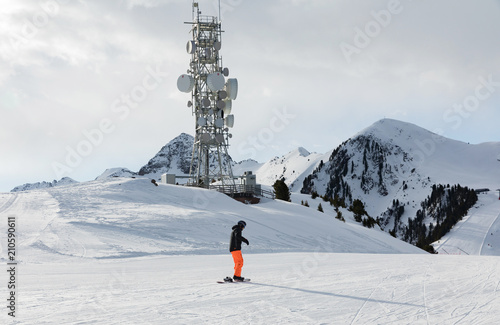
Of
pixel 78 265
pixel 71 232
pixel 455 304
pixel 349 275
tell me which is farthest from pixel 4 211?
pixel 455 304

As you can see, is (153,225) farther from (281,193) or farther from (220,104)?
(220,104)

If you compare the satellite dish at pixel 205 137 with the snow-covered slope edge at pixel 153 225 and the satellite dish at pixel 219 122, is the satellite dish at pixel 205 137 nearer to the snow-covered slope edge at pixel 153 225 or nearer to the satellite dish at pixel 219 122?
the satellite dish at pixel 219 122

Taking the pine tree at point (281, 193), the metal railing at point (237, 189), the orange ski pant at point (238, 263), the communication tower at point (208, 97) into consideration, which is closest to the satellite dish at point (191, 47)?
the communication tower at point (208, 97)

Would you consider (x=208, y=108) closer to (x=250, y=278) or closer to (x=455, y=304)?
(x=250, y=278)

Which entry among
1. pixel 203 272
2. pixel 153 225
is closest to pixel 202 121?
pixel 153 225

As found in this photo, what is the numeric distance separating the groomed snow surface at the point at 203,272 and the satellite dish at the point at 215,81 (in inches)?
666

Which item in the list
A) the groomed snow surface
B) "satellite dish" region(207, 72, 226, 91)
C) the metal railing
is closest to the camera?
the groomed snow surface

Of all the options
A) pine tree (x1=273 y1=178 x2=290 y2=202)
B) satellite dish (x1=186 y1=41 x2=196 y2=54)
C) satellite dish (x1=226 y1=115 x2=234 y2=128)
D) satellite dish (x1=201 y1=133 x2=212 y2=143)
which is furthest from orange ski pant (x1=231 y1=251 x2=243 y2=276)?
satellite dish (x1=186 y1=41 x2=196 y2=54)

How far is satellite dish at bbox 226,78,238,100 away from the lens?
42906 millimetres

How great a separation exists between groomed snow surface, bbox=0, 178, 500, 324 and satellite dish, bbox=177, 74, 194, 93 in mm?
17291

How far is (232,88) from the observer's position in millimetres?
42875

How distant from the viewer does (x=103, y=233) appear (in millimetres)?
19391

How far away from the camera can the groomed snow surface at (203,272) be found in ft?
24.4

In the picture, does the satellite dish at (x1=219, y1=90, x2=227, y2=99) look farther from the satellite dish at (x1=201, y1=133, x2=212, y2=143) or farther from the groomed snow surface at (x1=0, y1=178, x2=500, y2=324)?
the groomed snow surface at (x1=0, y1=178, x2=500, y2=324)
